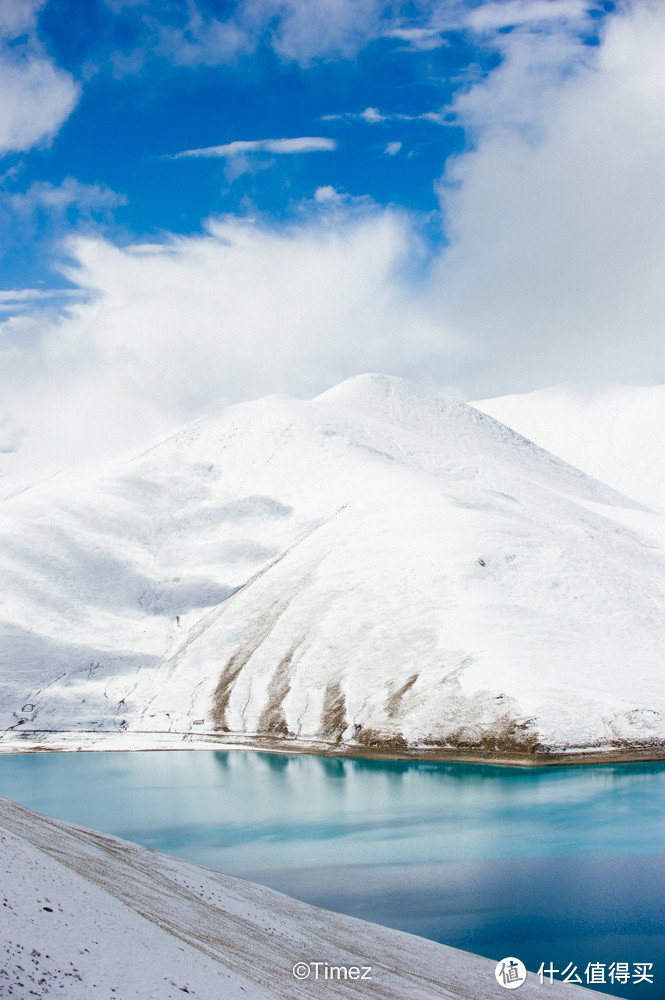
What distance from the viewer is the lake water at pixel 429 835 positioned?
30.3 meters

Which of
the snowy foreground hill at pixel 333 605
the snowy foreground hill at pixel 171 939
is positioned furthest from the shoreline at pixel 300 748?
the snowy foreground hill at pixel 171 939

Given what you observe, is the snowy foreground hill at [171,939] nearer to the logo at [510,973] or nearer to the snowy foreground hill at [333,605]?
the logo at [510,973]

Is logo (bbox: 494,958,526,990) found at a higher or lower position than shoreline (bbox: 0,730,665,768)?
lower

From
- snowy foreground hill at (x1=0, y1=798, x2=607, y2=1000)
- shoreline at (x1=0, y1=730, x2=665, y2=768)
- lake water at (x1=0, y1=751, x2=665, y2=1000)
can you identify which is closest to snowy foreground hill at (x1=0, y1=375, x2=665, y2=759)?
shoreline at (x1=0, y1=730, x2=665, y2=768)

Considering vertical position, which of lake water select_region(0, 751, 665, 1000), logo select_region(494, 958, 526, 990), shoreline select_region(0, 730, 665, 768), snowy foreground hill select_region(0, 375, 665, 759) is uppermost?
snowy foreground hill select_region(0, 375, 665, 759)

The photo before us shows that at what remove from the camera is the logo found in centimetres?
2484

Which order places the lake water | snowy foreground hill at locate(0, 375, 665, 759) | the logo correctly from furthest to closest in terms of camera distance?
snowy foreground hill at locate(0, 375, 665, 759) < the lake water < the logo

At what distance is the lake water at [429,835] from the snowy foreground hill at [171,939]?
382 centimetres

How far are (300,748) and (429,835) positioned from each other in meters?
28.3

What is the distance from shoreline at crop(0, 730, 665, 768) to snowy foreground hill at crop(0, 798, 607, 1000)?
3385cm

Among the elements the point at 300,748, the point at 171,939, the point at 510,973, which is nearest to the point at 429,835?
the point at 510,973

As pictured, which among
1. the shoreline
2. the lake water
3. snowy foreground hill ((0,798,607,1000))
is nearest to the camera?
snowy foreground hill ((0,798,607,1000))

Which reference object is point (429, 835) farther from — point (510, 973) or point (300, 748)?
point (300, 748)

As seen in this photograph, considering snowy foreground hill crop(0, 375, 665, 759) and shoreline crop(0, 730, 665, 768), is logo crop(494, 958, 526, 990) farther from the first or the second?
snowy foreground hill crop(0, 375, 665, 759)
